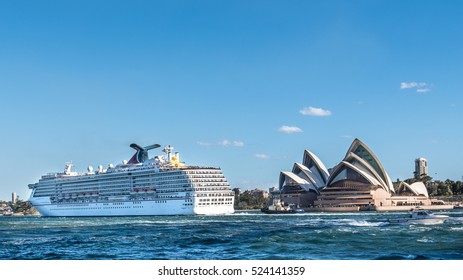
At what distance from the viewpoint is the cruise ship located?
176 ft

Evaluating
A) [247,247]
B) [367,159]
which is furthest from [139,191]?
[247,247]

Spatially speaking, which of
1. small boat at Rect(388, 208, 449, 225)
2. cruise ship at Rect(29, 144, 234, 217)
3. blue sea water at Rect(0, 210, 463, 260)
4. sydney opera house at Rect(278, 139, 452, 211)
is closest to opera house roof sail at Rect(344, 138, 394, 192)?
sydney opera house at Rect(278, 139, 452, 211)

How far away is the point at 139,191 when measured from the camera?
2221 inches

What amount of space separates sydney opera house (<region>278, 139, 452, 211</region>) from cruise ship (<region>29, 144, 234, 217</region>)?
68.6 feet

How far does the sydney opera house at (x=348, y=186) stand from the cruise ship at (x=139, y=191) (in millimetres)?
20909

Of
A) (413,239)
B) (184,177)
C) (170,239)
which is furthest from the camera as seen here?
(184,177)

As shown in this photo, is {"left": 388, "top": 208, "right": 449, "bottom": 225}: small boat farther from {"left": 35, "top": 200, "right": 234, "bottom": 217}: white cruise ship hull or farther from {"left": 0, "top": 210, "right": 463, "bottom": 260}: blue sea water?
{"left": 35, "top": 200, "right": 234, "bottom": 217}: white cruise ship hull

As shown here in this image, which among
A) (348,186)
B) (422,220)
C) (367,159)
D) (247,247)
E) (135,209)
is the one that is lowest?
(247,247)

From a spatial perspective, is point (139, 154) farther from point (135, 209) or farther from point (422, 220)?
point (422, 220)

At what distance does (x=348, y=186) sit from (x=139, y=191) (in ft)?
89.9
